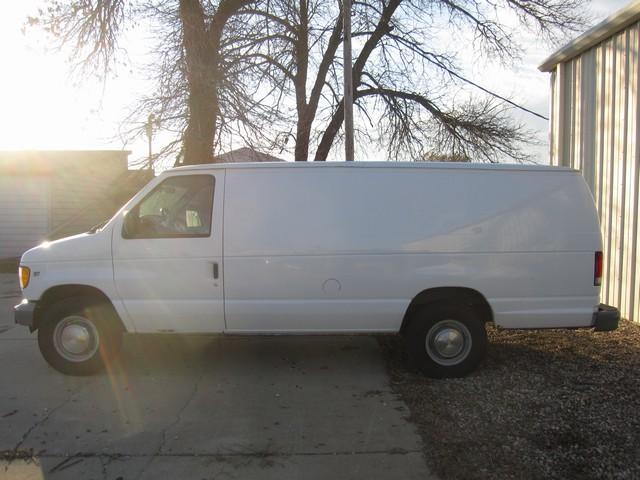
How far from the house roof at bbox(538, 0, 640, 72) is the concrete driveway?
209 inches

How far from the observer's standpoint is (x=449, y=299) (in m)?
5.21

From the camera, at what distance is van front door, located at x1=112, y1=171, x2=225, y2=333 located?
514 centimetres

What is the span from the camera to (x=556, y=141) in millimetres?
8953

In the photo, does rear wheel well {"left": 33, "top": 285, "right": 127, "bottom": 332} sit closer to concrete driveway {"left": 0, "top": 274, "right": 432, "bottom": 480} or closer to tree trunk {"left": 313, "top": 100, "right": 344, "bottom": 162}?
concrete driveway {"left": 0, "top": 274, "right": 432, "bottom": 480}

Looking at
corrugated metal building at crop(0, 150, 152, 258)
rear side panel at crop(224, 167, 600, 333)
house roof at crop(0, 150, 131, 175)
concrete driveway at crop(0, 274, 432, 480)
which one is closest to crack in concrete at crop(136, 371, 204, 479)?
concrete driveway at crop(0, 274, 432, 480)

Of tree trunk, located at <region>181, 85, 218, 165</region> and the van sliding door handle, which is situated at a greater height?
tree trunk, located at <region>181, 85, 218, 165</region>

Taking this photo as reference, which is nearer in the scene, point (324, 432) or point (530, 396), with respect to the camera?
point (324, 432)

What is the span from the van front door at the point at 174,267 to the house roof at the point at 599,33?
218 inches

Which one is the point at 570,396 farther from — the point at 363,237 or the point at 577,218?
the point at 363,237

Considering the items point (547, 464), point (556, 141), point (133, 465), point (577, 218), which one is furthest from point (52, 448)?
point (556, 141)

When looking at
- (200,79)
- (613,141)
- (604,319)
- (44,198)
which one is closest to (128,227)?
(604,319)

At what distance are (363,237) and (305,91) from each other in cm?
1172

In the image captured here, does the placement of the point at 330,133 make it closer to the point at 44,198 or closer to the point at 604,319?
the point at 44,198

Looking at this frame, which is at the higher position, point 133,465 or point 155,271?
point 155,271
